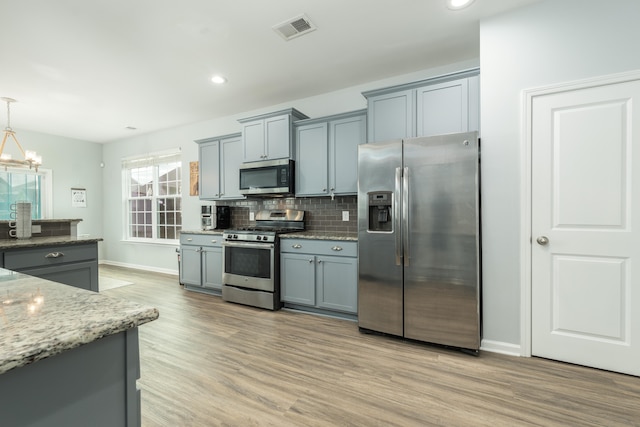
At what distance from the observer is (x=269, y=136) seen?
3.87 m

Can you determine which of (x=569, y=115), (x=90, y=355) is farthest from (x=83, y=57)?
(x=569, y=115)

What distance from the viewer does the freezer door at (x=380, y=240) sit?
259 centimetres

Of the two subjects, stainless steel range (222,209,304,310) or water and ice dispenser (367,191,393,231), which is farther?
stainless steel range (222,209,304,310)

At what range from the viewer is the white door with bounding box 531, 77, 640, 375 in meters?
2.01

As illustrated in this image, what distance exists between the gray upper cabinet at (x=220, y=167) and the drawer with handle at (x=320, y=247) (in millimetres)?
1301

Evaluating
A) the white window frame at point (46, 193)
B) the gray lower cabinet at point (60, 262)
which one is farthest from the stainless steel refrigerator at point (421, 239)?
the white window frame at point (46, 193)

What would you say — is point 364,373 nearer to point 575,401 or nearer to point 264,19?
point 575,401

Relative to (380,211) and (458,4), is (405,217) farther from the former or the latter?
(458,4)

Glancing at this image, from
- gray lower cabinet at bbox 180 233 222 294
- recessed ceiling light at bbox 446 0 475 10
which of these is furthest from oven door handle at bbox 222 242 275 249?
recessed ceiling light at bbox 446 0 475 10

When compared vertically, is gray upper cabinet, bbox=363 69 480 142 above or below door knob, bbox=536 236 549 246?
above

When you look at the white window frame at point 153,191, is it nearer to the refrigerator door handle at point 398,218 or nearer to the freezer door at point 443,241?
the refrigerator door handle at point 398,218

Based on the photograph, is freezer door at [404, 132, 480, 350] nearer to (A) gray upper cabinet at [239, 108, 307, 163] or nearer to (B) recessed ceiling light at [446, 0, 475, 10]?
(B) recessed ceiling light at [446, 0, 475, 10]

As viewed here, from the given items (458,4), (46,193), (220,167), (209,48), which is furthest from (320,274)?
(46,193)

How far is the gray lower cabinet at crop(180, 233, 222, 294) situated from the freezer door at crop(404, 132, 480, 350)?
2668mm
